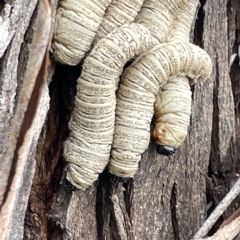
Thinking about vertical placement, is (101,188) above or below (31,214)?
above

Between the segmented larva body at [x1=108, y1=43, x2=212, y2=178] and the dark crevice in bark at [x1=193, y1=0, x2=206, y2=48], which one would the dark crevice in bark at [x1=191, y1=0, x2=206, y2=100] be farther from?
the segmented larva body at [x1=108, y1=43, x2=212, y2=178]

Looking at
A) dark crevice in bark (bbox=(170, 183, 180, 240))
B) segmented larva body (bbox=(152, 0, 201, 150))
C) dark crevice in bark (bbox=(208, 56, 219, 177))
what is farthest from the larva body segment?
dark crevice in bark (bbox=(208, 56, 219, 177))

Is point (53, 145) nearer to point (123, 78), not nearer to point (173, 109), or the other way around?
point (123, 78)

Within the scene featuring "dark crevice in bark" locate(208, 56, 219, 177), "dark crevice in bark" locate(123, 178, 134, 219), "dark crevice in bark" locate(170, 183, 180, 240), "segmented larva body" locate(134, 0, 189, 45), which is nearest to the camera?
"segmented larva body" locate(134, 0, 189, 45)

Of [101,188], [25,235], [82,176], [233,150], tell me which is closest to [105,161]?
[82,176]

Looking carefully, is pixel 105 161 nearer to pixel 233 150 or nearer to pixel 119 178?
pixel 119 178

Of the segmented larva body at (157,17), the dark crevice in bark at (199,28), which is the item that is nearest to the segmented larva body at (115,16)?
the segmented larva body at (157,17)
